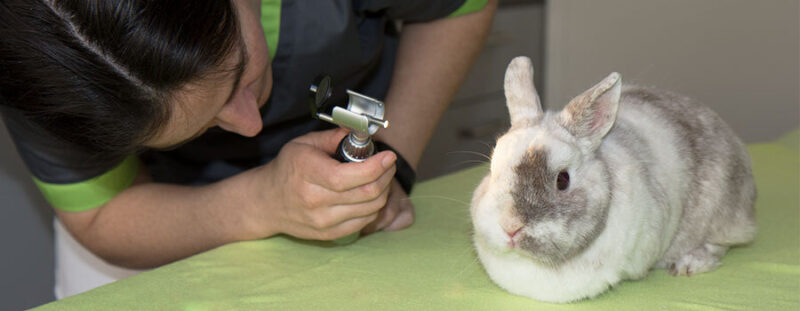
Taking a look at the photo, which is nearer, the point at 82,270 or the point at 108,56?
the point at 108,56

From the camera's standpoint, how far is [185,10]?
2.37 ft

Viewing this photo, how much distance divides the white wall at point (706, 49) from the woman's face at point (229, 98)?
147 cm

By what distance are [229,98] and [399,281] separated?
325mm

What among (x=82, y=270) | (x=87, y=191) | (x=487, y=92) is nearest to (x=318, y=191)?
(x=87, y=191)

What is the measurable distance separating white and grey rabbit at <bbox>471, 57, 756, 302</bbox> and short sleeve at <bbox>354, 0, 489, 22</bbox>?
1.23 ft

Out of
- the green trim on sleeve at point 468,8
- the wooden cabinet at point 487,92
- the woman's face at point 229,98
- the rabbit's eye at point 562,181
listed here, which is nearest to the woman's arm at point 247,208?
the woman's face at point 229,98

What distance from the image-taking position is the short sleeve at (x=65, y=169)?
1.00 m

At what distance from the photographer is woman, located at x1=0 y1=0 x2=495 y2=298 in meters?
0.71

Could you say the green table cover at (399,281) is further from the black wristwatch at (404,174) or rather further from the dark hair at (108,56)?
the dark hair at (108,56)

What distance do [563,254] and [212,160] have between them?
0.76 metres

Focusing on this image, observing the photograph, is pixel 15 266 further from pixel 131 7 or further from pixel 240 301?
pixel 131 7

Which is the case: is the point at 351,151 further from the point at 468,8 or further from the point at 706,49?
the point at 706,49

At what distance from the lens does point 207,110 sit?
84cm

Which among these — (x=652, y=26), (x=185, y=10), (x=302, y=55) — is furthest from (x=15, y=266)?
Answer: (x=652, y=26)
